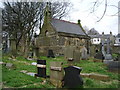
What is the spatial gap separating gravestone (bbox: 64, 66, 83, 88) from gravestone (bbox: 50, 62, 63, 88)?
0.86 feet

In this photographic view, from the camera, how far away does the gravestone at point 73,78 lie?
455 centimetres

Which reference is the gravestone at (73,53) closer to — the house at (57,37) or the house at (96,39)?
the house at (57,37)

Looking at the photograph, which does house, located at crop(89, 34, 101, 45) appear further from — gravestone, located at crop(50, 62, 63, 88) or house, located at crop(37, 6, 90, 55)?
gravestone, located at crop(50, 62, 63, 88)

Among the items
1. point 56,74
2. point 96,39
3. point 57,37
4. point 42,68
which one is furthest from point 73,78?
point 96,39

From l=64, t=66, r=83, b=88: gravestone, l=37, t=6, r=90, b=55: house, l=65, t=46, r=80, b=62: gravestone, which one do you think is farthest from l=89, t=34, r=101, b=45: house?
l=64, t=66, r=83, b=88: gravestone

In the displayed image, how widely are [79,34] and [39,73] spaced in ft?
65.8

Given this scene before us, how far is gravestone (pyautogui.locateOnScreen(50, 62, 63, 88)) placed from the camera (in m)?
Answer: 5.04

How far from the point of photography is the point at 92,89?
14.6 feet

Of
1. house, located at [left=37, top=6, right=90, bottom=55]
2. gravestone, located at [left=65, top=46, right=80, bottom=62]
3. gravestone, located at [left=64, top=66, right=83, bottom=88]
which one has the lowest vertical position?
gravestone, located at [left=64, top=66, right=83, bottom=88]

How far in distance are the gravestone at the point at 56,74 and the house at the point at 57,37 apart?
55.6ft

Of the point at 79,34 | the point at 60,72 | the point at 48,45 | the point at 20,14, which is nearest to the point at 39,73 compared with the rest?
the point at 60,72

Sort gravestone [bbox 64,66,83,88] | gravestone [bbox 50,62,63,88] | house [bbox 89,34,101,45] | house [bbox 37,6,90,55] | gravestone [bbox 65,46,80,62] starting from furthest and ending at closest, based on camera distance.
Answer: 1. house [bbox 89,34,101,45]
2. house [bbox 37,6,90,55]
3. gravestone [bbox 65,46,80,62]
4. gravestone [bbox 50,62,63,88]
5. gravestone [bbox 64,66,83,88]

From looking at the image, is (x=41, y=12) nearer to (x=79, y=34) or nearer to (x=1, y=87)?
(x=79, y=34)

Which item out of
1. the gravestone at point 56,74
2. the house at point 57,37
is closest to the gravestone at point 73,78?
the gravestone at point 56,74
